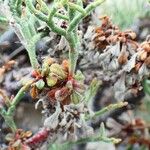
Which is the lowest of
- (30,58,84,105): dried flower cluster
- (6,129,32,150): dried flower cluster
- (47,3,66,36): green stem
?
(6,129,32,150): dried flower cluster


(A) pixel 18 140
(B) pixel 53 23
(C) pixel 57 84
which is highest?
(B) pixel 53 23

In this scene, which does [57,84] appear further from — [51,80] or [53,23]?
[53,23]

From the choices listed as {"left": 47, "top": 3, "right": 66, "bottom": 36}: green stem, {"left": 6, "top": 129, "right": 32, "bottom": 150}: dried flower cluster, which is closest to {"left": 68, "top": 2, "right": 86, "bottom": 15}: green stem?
{"left": 47, "top": 3, "right": 66, "bottom": 36}: green stem

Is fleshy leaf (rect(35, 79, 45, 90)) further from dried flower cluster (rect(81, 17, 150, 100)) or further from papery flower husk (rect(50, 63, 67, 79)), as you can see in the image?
dried flower cluster (rect(81, 17, 150, 100))

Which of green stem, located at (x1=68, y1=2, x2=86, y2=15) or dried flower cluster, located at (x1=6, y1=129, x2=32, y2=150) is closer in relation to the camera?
green stem, located at (x1=68, y1=2, x2=86, y2=15)

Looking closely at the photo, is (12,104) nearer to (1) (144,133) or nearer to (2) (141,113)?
(1) (144,133)

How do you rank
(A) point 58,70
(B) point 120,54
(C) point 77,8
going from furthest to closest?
(B) point 120,54 < (A) point 58,70 < (C) point 77,8

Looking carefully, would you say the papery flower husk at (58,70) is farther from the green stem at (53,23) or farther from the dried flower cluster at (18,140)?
the dried flower cluster at (18,140)

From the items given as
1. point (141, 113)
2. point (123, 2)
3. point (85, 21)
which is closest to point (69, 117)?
point (85, 21)

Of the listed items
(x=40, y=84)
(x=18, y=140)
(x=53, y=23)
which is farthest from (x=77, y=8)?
(x=18, y=140)
